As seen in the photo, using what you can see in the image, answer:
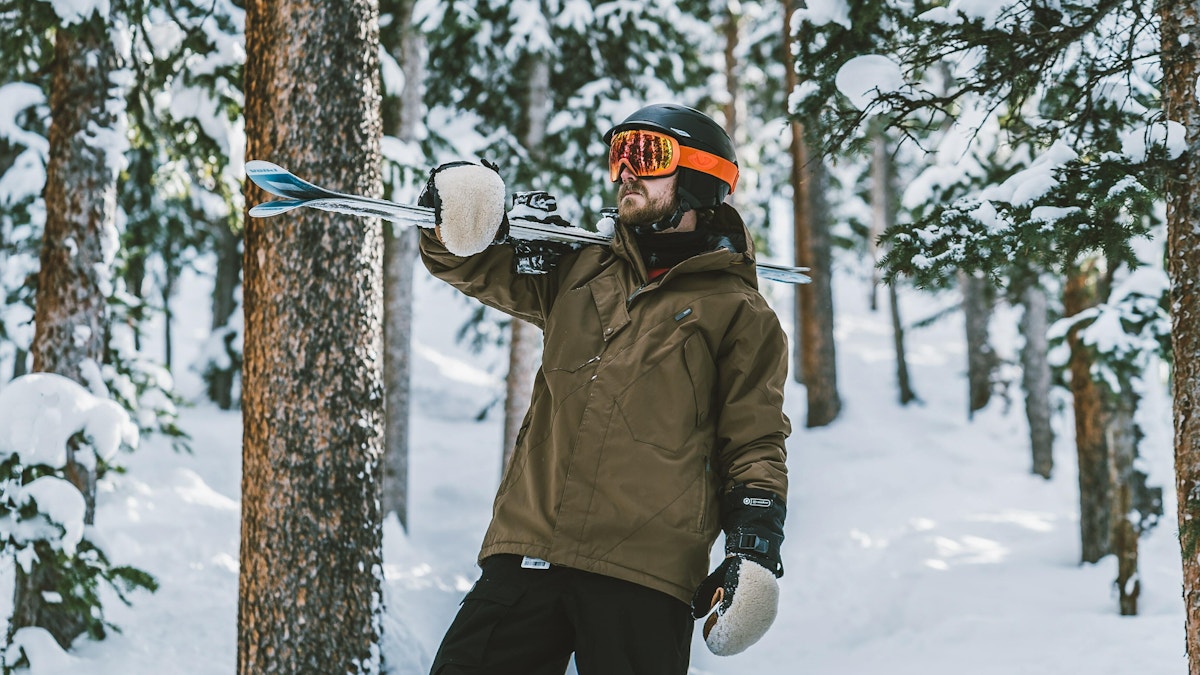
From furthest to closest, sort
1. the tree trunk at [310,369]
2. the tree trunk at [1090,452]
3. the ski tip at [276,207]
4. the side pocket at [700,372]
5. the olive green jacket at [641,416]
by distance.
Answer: the tree trunk at [1090,452], the tree trunk at [310,369], the ski tip at [276,207], the side pocket at [700,372], the olive green jacket at [641,416]

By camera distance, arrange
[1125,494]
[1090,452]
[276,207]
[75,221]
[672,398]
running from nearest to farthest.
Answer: [672,398], [276,207], [75,221], [1125,494], [1090,452]

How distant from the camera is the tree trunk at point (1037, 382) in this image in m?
14.9

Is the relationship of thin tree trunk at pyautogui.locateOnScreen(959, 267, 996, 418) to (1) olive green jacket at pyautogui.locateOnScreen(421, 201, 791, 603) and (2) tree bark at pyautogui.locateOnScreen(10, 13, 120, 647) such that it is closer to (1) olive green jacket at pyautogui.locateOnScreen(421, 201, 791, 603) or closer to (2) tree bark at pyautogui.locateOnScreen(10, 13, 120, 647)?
(2) tree bark at pyautogui.locateOnScreen(10, 13, 120, 647)

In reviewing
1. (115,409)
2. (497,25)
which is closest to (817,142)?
(115,409)

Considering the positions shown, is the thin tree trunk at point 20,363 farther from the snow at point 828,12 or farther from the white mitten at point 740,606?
the white mitten at point 740,606

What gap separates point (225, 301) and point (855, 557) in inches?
484

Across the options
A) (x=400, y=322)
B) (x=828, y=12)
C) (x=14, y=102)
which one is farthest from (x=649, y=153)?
(x=400, y=322)

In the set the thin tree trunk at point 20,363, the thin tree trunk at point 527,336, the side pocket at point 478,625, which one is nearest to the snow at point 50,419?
the side pocket at point 478,625

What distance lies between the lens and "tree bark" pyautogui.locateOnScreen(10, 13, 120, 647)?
21.5 feet

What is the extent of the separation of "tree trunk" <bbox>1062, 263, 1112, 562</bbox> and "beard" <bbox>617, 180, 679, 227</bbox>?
7.37 m

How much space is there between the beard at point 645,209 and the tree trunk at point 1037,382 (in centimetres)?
1296

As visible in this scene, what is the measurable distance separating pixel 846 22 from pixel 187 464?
1024 centimetres

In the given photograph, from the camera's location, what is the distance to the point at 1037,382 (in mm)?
15508

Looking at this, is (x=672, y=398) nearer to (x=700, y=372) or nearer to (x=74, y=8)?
(x=700, y=372)
